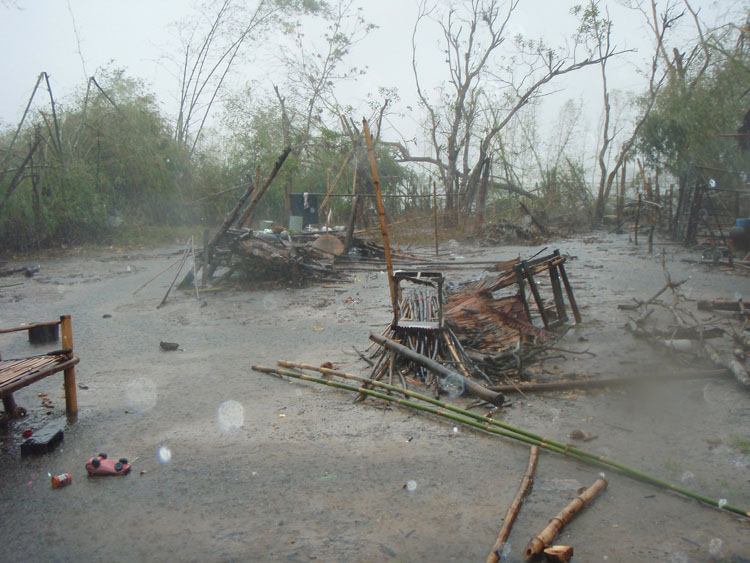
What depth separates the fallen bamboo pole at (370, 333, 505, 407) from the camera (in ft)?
12.1

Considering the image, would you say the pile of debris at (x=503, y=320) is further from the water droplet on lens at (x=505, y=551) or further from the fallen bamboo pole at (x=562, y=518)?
the water droplet on lens at (x=505, y=551)

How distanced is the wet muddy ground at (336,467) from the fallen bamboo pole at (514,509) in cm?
6

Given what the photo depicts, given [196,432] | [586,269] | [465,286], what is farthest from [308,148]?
[196,432]

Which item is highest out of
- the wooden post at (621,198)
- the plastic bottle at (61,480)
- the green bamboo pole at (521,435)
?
the wooden post at (621,198)

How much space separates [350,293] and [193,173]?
14021 mm

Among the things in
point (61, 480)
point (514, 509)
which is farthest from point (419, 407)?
point (61, 480)

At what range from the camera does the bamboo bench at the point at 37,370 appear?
10.6ft

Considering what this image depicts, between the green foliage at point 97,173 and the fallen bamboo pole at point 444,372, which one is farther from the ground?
the green foliage at point 97,173

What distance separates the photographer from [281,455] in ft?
10.8

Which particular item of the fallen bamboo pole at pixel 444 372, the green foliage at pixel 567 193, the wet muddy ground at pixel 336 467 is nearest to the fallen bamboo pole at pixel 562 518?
the wet muddy ground at pixel 336 467

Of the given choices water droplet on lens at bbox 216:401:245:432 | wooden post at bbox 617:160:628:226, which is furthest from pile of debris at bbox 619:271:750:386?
wooden post at bbox 617:160:628:226

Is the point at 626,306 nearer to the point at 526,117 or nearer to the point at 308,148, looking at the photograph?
the point at 308,148

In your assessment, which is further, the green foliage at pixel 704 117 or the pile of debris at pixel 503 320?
the green foliage at pixel 704 117

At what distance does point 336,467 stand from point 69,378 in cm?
211
